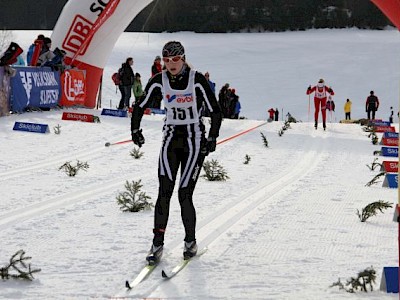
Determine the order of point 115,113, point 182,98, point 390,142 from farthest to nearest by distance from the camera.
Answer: point 115,113 → point 390,142 → point 182,98

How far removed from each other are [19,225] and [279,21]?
6777 cm

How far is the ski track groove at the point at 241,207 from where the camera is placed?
19.7 ft

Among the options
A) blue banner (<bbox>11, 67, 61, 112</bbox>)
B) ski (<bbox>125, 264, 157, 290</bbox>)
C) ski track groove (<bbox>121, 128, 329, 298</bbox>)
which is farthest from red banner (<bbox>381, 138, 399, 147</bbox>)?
ski (<bbox>125, 264, 157, 290</bbox>)

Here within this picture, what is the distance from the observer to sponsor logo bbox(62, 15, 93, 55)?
18.4 meters

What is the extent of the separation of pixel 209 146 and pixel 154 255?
2.84 ft

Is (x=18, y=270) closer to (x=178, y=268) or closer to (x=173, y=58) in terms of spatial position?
(x=178, y=268)

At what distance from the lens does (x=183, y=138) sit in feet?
18.4

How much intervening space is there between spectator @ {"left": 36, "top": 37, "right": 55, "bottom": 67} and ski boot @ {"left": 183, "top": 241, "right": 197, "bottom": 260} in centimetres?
1251

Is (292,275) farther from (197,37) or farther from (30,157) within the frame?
(197,37)

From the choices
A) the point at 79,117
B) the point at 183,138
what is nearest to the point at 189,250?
the point at 183,138

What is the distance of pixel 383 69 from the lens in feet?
174

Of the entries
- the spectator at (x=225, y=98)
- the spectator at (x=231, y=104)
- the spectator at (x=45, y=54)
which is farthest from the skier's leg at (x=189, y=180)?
the spectator at (x=231, y=104)

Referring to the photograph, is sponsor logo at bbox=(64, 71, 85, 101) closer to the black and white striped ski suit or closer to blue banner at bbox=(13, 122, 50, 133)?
blue banner at bbox=(13, 122, 50, 133)

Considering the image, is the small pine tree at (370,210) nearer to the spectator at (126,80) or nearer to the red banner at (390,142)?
the red banner at (390,142)
